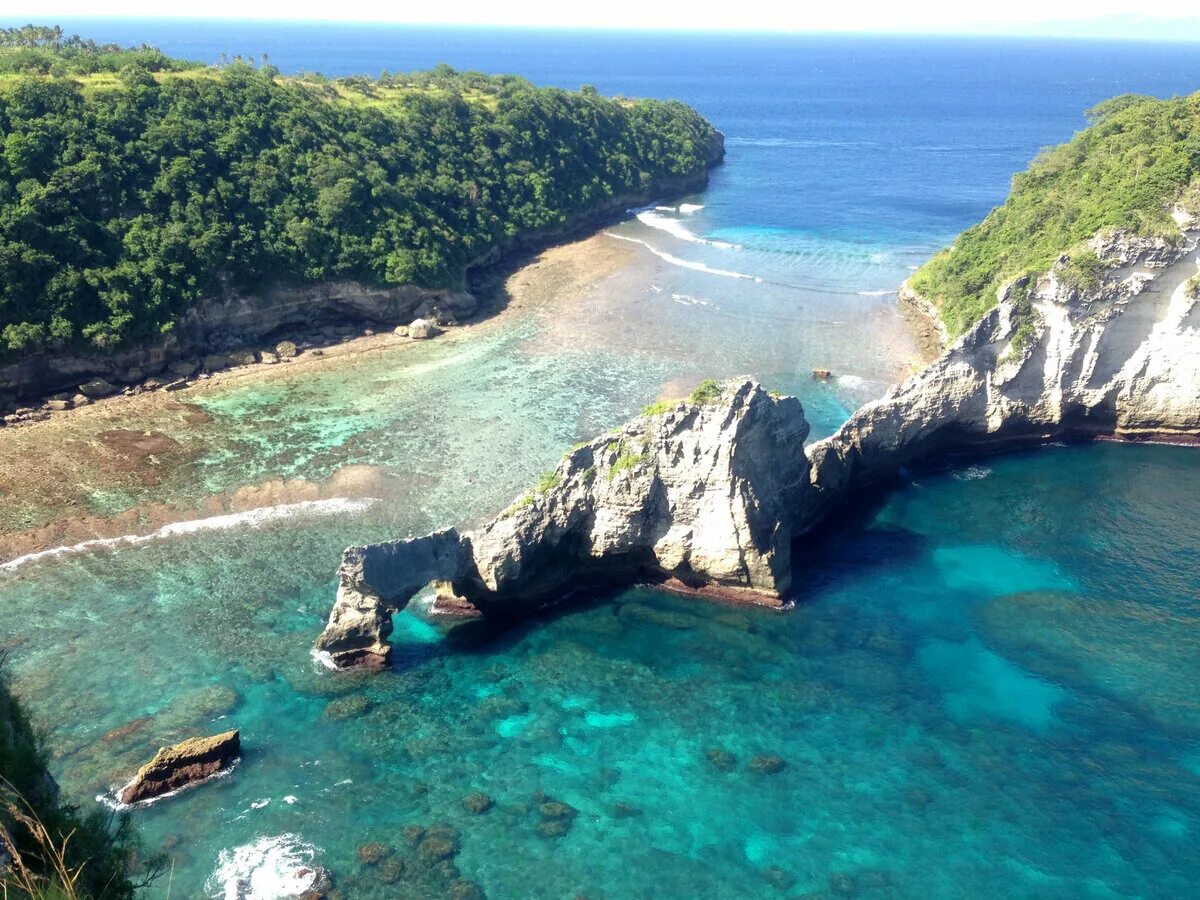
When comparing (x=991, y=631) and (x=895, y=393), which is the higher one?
(x=895, y=393)

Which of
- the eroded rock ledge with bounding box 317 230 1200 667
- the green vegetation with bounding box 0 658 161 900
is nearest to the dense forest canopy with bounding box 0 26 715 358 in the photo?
the eroded rock ledge with bounding box 317 230 1200 667

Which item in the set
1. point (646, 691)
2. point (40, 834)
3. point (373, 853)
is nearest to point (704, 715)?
point (646, 691)

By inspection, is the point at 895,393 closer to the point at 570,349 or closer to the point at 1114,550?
the point at 1114,550

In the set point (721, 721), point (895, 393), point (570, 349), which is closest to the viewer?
point (721, 721)

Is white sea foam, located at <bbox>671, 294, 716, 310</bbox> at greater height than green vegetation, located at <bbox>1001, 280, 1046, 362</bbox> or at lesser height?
lesser

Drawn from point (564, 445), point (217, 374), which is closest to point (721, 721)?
point (564, 445)

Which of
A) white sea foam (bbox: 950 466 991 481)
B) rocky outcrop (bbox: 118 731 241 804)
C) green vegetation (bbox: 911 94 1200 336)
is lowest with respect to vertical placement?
rocky outcrop (bbox: 118 731 241 804)

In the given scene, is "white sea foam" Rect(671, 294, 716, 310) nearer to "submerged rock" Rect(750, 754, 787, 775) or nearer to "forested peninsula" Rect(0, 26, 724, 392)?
"forested peninsula" Rect(0, 26, 724, 392)
